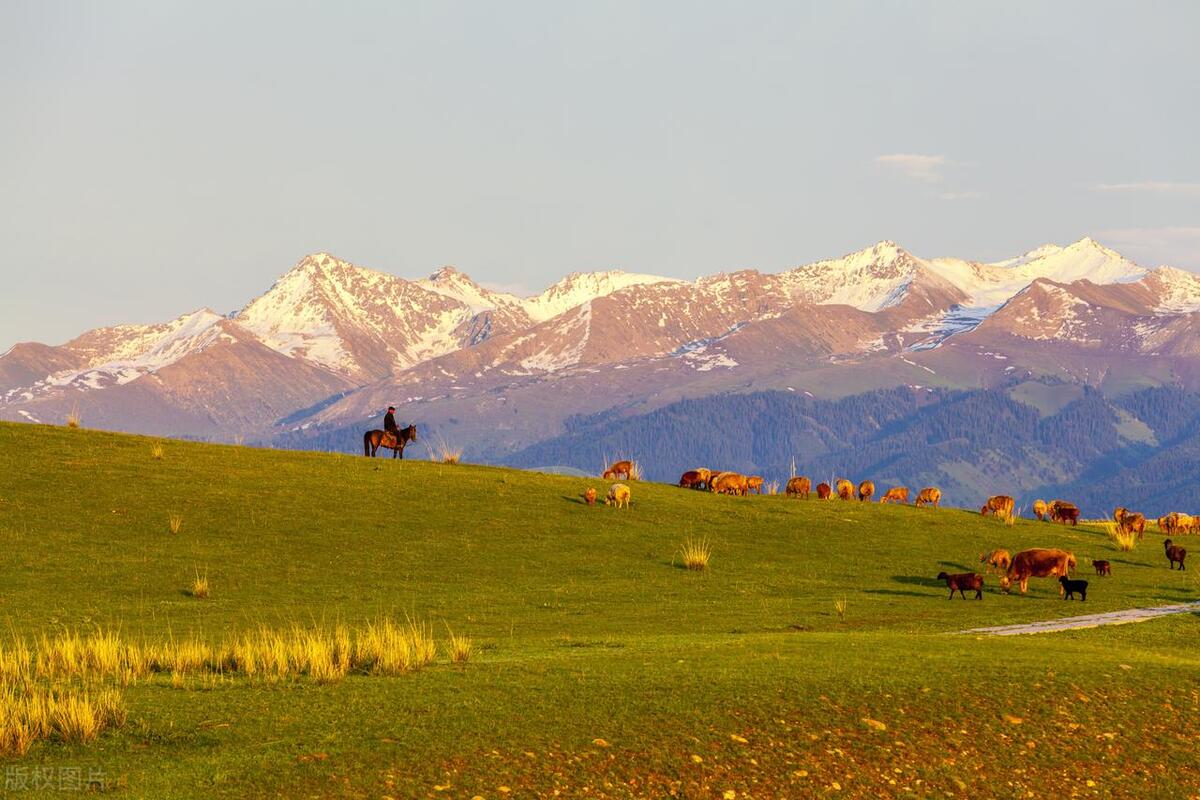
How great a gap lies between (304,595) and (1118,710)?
23.7m

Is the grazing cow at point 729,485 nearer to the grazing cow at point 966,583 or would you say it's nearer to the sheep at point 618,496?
the sheep at point 618,496

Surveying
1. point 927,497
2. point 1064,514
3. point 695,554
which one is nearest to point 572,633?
point 695,554

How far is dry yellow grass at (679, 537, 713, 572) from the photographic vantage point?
Result: 46.6 metres

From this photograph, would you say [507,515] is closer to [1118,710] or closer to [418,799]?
[1118,710]

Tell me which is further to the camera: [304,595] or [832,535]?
[832,535]

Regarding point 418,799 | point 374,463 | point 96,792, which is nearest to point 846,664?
point 418,799

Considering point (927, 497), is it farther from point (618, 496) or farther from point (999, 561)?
point (999, 561)

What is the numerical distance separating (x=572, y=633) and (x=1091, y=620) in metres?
14.1

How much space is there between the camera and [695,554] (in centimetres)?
4700

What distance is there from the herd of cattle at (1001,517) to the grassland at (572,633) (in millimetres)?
918

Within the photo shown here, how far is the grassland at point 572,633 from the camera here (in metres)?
20.0

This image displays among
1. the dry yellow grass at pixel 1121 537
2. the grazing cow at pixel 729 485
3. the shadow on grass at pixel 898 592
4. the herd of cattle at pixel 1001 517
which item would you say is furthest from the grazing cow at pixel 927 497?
the shadow on grass at pixel 898 592

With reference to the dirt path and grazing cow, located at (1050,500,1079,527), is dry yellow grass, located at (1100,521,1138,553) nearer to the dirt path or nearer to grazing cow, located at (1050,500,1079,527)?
grazing cow, located at (1050,500,1079,527)

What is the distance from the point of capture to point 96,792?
18047mm
